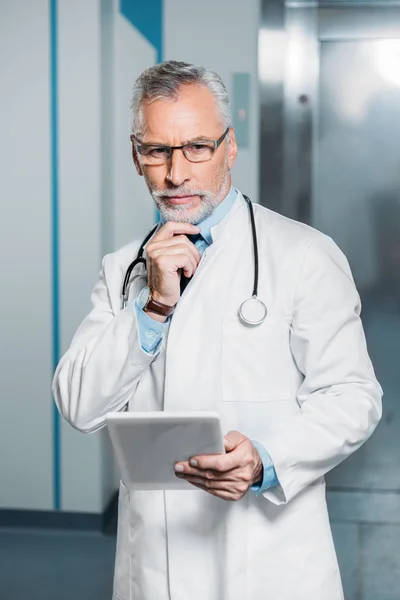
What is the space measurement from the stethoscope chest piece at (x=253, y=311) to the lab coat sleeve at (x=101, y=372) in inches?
5.7

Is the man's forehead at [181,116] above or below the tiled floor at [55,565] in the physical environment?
above

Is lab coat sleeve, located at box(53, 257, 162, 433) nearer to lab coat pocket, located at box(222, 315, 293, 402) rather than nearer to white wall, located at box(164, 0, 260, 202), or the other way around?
lab coat pocket, located at box(222, 315, 293, 402)

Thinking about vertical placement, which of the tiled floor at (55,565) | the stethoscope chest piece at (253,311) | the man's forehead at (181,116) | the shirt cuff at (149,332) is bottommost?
the tiled floor at (55,565)

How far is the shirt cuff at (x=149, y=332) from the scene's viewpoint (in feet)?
4.19

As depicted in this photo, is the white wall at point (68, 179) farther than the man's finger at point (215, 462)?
Yes

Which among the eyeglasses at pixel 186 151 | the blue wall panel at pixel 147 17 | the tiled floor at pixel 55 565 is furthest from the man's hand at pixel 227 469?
the blue wall panel at pixel 147 17

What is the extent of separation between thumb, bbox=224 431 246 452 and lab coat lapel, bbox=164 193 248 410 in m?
0.14

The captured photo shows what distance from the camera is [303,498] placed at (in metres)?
1.29

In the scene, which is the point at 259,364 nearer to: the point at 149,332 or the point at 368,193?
the point at 149,332

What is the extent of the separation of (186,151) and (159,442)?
1.57ft

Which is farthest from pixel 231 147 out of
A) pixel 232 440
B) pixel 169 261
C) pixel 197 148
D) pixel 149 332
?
pixel 232 440

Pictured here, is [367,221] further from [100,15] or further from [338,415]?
[338,415]

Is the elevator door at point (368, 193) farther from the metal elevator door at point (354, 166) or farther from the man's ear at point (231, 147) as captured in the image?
the man's ear at point (231, 147)

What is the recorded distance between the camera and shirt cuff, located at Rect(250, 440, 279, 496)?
3.85 feet
